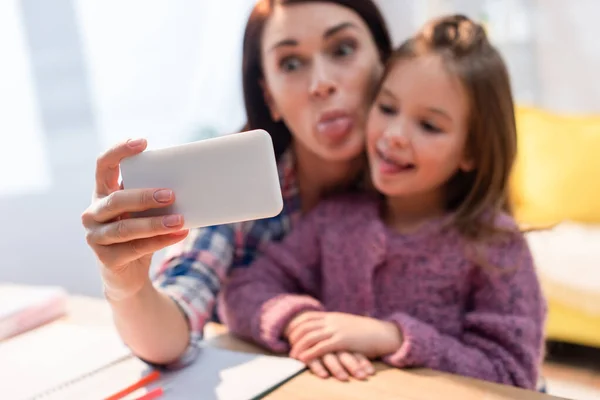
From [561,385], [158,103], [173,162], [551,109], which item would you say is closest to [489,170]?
[173,162]

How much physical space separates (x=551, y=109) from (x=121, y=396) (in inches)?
76.4

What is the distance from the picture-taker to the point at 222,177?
1.68 ft

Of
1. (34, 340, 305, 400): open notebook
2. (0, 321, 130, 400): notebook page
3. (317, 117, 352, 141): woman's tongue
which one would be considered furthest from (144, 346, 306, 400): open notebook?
(317, 117, 352, 141): woman's tongue

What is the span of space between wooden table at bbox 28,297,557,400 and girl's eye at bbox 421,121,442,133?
33 cm

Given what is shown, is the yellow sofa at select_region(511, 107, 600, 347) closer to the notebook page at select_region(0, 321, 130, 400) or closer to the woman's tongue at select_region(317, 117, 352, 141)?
the woman's tongue at select_region(317, 117, 352, 141)

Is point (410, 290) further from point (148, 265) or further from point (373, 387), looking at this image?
point (148, 265)

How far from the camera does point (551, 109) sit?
2107 mm

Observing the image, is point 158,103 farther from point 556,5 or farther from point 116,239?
point 556,5

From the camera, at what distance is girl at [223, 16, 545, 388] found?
691 mm

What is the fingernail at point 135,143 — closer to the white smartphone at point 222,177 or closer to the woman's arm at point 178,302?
the white smartphone at point 222,177

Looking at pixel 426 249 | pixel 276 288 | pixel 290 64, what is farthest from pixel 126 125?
pixel 426 249

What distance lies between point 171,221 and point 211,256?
35 cm

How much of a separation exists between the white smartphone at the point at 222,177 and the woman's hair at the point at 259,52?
1.50ft

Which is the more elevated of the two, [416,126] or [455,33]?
[455,33]
